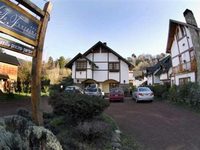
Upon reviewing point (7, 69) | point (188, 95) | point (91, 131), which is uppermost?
point (7, 69)

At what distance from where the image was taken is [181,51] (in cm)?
2723

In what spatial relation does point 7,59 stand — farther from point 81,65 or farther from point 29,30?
point 29,30

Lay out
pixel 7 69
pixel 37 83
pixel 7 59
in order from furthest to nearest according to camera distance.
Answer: pixel 7 59, pixel 7 69, pixel 37 83

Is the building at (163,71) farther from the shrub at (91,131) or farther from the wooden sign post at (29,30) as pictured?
the wooden sign post at (29,30)

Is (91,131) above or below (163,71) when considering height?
below

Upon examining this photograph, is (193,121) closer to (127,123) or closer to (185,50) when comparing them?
(127,123)

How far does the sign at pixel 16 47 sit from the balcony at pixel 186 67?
824 inches

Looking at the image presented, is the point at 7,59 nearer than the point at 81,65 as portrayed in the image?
Yes

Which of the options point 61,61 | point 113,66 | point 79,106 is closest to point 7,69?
point 113,66

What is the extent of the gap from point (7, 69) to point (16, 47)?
2720 cm

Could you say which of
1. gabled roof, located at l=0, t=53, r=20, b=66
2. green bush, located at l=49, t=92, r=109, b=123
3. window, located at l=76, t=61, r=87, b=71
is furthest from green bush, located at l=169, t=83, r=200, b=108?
gabled roof, located at l=0, t=53, r=20, b=66

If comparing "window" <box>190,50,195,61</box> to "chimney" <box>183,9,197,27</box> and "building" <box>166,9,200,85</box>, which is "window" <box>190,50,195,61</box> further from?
"chimney" <box>183,9,197,27</box>

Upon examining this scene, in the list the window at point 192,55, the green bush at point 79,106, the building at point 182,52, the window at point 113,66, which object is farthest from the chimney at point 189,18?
the window at point 113,66

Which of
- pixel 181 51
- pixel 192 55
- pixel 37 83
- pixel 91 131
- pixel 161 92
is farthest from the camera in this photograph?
pixel 181 51
